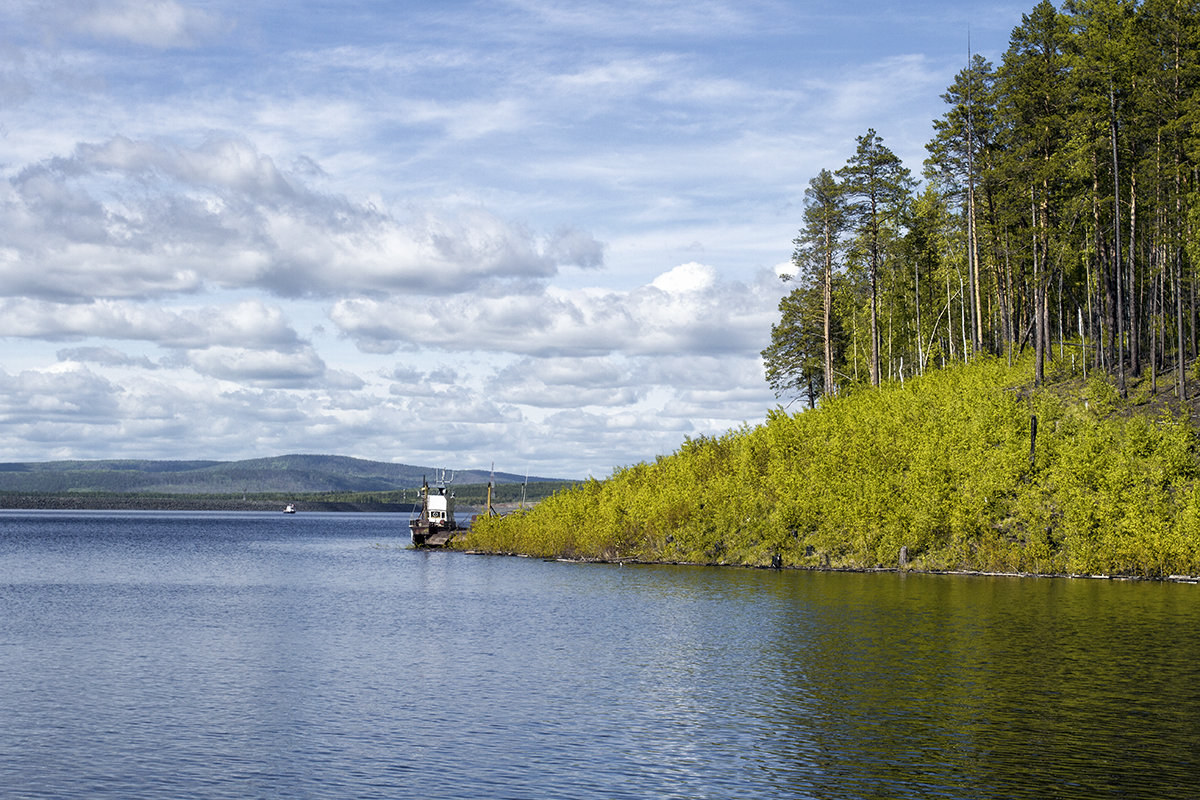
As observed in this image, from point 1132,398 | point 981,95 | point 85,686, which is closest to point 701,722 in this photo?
point 85,686

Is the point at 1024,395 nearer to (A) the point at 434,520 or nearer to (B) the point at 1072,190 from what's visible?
(B) the point at 1072,190

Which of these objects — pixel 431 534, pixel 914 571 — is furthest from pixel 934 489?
pixel 431 534

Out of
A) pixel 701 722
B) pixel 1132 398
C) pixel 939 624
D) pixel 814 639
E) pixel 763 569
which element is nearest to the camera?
pixel 701 722

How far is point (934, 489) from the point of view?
251 feet

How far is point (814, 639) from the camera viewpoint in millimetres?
44031

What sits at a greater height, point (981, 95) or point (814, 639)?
point (981, 95)

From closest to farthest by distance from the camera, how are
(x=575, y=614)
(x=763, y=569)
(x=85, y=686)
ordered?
1. (x=85, y=686)
2. (x=575, y=614)
3. (x=763, y=569)

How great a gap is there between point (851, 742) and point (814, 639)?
1716 centimetres

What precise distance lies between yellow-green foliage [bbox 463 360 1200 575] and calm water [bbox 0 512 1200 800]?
5.85 m

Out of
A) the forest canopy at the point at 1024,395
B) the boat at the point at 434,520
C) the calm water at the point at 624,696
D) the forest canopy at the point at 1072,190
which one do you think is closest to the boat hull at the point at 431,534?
the boat at the point at 434,520

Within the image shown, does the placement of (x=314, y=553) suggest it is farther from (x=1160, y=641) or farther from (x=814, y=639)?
(x=1160, y=641)

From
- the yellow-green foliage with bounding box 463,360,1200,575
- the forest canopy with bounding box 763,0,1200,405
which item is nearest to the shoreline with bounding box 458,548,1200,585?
the yellow-green foliage with bounding box 463,360,1200,575

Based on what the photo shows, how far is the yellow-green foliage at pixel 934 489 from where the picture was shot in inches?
2689

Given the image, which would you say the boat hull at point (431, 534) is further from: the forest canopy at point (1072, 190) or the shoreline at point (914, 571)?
the forest canopy at point (1072, 190)
